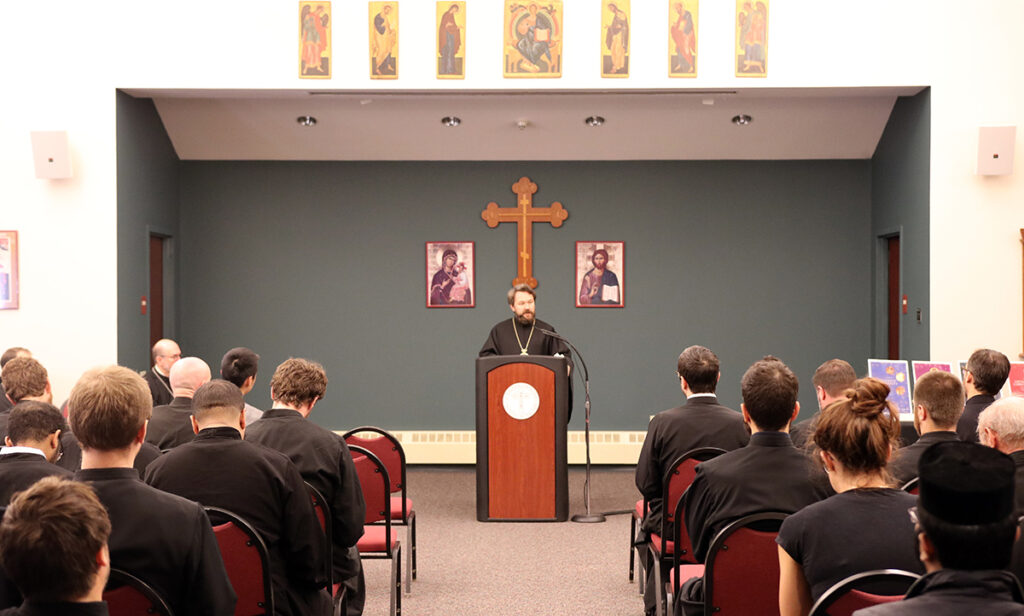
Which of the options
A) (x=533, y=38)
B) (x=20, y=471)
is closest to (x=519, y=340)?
(x=533, y=38)

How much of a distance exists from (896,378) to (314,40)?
4868mm

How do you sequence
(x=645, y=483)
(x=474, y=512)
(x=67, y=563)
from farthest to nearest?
(x=474, y=512)
(x=645, y=483)
(x=67, y=563)

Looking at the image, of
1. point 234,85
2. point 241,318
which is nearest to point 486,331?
point 241,318

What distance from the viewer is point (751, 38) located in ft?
24.3

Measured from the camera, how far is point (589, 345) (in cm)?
918

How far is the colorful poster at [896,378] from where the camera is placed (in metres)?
5.78

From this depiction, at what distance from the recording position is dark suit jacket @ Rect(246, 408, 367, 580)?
3.46 metres

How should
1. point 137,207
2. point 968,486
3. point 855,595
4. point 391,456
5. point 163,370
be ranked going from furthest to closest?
point 137,207 < point 163,370 < point 391,456 < point 855,595 < point 968,486

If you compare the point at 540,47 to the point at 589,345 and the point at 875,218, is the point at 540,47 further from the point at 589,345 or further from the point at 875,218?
the point at 875,218

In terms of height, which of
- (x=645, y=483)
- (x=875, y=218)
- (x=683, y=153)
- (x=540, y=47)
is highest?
(x=540, y=47)

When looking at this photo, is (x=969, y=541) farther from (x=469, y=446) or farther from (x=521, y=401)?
(x=469, y=446)

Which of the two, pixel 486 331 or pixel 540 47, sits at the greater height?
pixel 540 47

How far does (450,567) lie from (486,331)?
3.89 m

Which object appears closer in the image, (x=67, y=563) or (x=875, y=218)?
(x=67, y=563)
